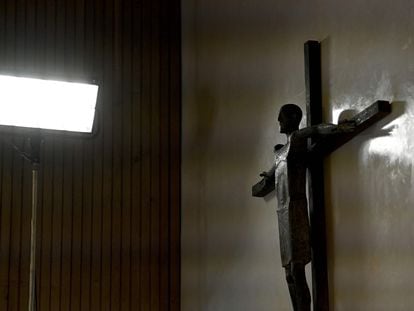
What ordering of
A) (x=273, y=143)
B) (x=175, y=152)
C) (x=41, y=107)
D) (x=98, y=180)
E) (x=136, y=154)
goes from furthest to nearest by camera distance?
1. (x=175, y=152)
2. (x=136, y=154)
3. (x=98, y=180)
4. (x=273, y=143)
5. (x=41, y=107)

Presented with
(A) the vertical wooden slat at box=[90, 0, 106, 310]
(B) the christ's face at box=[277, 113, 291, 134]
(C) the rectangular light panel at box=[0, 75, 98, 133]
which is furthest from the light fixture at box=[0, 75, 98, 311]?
(A) the vertical wooden slat at box=[90, 0, 106, 310]

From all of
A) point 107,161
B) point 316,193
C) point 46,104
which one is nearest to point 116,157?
point 107,161

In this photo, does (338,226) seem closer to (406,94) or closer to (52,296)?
(406,94)

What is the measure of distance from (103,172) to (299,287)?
2.11m

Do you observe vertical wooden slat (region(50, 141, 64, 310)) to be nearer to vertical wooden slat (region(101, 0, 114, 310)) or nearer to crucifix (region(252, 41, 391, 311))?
vertical wooden slat (region(101, 0, 114, 310))

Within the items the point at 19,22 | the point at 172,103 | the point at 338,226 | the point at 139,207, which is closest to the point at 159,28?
the point at 172,103

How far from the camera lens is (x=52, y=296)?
4355 mm

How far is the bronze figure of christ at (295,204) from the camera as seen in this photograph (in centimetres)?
278

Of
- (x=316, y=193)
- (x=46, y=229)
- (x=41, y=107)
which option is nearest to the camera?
(x=41, y=107)

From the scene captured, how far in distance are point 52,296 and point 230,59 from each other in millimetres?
1760

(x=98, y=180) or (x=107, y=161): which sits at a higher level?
(x=107, y=161)

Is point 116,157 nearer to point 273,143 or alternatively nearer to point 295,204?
point 273,143

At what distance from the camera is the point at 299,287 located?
278 centimetres

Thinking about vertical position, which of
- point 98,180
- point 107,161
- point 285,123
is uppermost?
point 107,161
